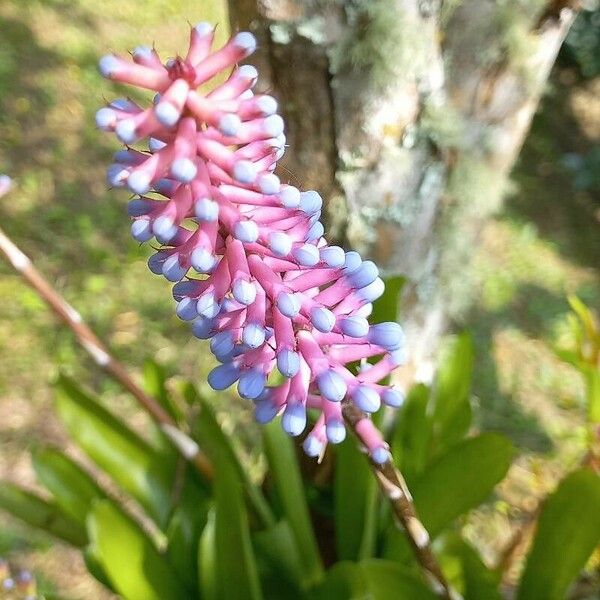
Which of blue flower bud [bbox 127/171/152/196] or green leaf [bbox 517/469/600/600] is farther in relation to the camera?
green leaf [bbox 517/469/600/600]

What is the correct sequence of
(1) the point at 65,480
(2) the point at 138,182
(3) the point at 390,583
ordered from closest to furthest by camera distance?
(2) the point at 138,182 → (3) the point at 390,583 → (1) the point at 65,480

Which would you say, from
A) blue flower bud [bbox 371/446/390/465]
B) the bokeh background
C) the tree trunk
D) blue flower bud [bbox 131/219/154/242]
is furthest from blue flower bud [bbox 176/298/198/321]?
the bokeh background

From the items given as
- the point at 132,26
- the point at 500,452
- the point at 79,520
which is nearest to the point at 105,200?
the point at 132,26

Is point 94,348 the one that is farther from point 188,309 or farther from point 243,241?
point 243,241

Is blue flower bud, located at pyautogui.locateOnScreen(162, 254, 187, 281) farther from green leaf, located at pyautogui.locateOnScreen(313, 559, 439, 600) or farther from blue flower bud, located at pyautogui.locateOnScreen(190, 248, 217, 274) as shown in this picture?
green leaf, located at pyautogui.locateOnScreen(313, 559, 439, 600)

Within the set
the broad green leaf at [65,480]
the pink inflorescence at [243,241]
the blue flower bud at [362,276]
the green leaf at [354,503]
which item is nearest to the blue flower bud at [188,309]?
the pink inflorescence at [243,241]

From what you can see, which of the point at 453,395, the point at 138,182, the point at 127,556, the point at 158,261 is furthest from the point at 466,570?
the point at 138,182
